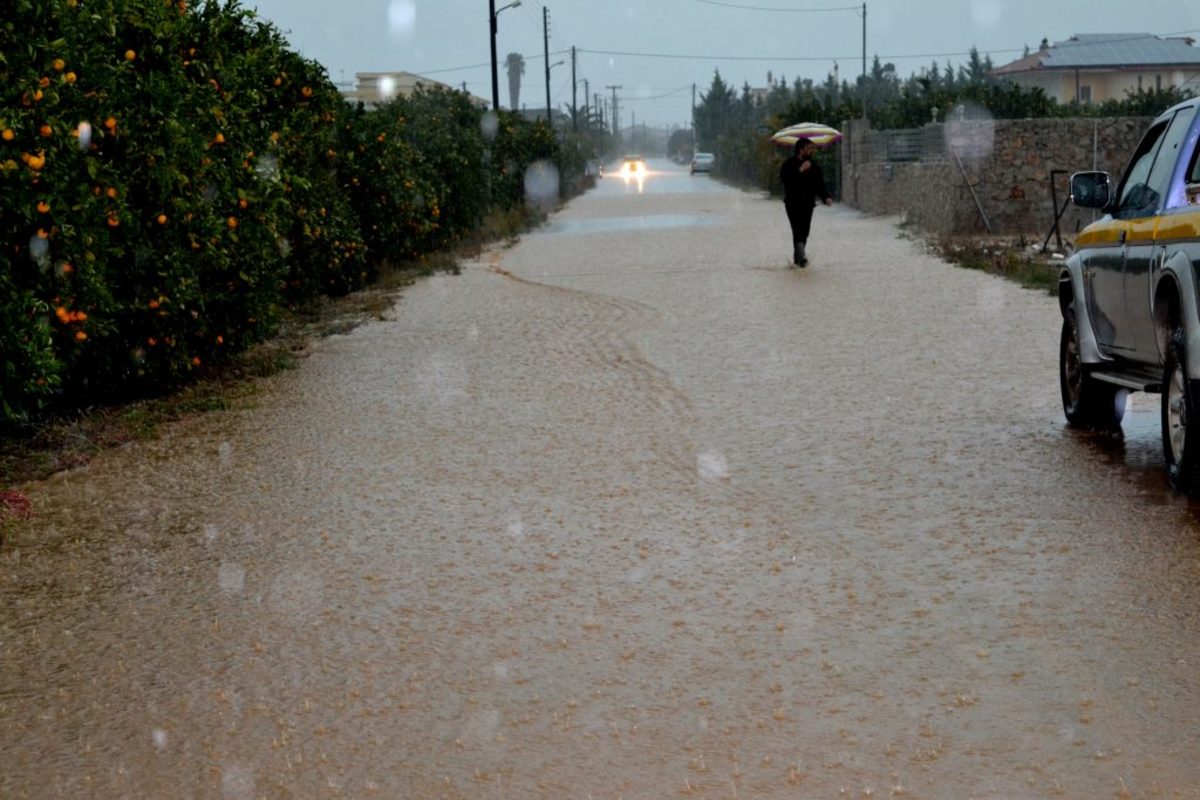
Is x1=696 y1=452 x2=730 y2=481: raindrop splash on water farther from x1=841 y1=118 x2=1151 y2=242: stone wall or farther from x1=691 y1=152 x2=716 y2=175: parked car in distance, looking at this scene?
x1=691 y1=152 x2=716 y2=175: parked car in distance

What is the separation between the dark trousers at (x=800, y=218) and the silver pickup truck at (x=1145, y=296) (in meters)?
12.5

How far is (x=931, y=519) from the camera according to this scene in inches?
286

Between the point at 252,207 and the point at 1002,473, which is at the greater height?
the point at 252,207

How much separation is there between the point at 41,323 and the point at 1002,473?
5041mm

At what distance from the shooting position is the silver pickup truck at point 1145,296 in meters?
7.33

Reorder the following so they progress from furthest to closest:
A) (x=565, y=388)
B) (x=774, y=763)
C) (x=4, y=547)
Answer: (x=565, y=388)
(x=4, y=547)
(x=774, y=763)

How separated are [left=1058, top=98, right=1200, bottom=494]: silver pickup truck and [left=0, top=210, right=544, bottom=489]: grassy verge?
540cm

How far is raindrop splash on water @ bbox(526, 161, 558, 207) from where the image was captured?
46281 mm

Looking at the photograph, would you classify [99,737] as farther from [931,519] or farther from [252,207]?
[252,207]

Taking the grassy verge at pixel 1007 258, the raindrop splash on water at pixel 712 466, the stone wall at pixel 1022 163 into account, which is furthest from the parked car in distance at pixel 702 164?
the raindrop splash on water at pixel 712 466

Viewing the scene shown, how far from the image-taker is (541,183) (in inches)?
1927

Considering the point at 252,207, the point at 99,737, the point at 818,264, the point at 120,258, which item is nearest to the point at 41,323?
the point at 120,258

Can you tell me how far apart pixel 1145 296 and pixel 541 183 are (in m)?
41.5

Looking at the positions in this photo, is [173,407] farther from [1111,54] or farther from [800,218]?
[1111,54]
